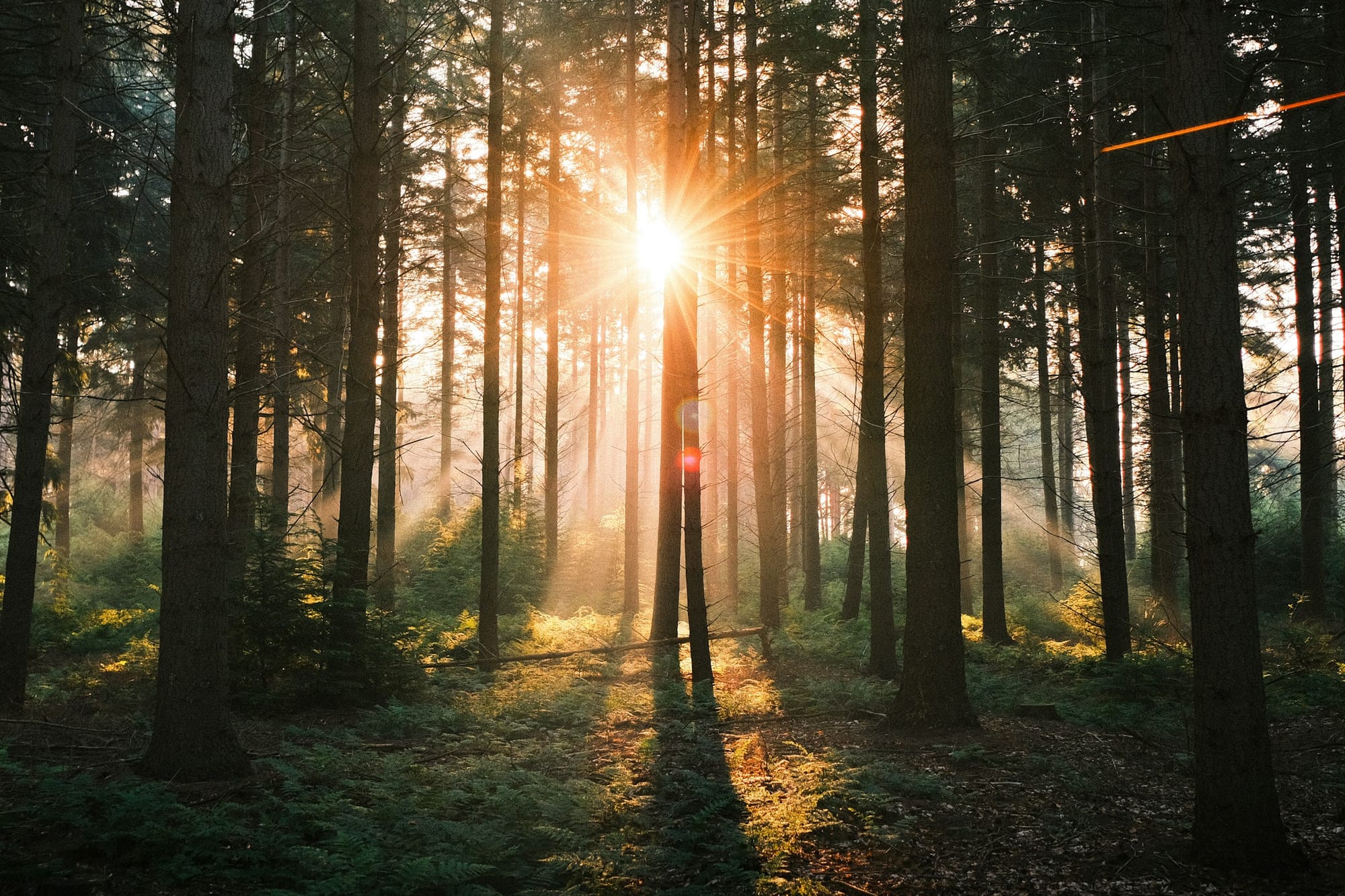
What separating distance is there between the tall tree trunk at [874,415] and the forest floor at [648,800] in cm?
194

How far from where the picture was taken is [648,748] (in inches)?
321

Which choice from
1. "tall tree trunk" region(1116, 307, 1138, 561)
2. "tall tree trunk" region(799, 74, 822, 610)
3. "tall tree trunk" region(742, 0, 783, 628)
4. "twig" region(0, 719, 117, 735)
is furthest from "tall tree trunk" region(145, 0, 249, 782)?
"tall tree trunk" region(742, 0, 783, 628)

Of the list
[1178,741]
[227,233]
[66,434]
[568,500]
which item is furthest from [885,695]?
[568,500]

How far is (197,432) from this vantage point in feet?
19.3

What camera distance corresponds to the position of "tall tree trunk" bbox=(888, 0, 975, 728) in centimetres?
855

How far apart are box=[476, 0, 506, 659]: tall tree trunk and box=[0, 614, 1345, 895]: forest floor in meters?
3.21

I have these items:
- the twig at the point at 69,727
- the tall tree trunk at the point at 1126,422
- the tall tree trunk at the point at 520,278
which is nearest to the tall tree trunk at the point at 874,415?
the tall tree trunk at the point at 1126,422

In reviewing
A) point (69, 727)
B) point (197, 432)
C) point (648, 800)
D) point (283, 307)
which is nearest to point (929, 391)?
point (648, 800)

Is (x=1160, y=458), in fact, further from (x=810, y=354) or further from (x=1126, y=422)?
(x=1126, y=422)

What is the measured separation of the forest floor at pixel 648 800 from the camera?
4.57m

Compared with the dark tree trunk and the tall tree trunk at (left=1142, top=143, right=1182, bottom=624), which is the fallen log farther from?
the tall tree trunk at (left=1142, top=143, right=1182, bottom=624)

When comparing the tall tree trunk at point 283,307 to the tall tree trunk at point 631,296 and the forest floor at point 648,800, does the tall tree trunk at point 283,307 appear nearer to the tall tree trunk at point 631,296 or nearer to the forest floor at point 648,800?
the forest floor at point 648,800

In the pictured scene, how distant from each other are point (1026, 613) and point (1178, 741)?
11182 mm

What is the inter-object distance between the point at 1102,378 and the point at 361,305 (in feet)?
35.3
